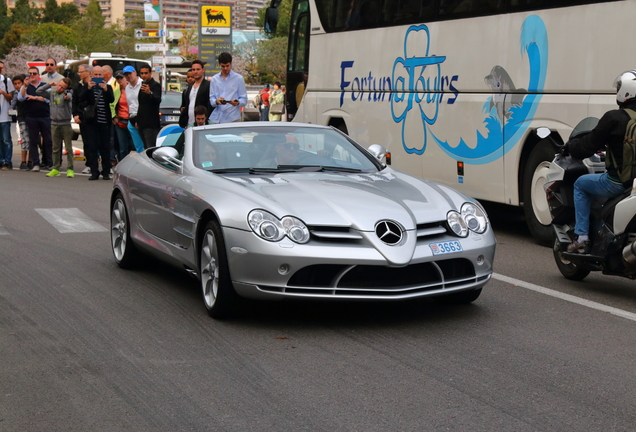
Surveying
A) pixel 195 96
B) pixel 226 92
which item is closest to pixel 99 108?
pixel 195 96

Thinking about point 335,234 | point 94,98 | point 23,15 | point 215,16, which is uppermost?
point 23,15

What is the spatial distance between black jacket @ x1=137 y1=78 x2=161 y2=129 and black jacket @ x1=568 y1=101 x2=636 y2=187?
413 inches

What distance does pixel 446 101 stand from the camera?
12.1 metres

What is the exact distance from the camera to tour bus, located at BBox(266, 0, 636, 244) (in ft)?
32.3

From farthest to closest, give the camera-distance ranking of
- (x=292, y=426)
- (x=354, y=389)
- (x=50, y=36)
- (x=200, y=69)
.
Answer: (x=50, y=36) < (x=200, y=69) < (x=354, y=389) < (x=292, y=426)

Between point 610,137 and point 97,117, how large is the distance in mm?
12283

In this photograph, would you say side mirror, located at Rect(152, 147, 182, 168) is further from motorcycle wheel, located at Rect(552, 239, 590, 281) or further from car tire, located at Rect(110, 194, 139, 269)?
motorcycle wheel, located at Rect(552, 239, 590, 281)

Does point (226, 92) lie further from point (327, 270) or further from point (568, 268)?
point (327, 270)

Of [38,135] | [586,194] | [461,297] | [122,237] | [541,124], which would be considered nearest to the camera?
[461,297]

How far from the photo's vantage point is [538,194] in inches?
420

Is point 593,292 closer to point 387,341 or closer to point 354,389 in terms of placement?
point 387,341

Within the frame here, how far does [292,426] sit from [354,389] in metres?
0.64

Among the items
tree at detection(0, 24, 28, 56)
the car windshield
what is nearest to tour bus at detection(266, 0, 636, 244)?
the car windshield

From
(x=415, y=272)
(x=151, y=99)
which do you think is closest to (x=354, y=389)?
(x=415, y=272)
